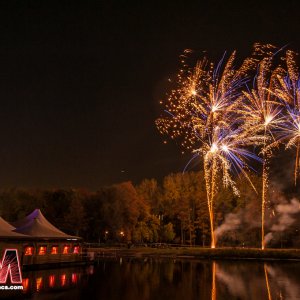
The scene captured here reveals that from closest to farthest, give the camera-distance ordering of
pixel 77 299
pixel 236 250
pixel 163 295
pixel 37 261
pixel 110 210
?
pixel 77 299, pixel 163 295, pixel 37 261, pixel 236 250, pixel 110 210

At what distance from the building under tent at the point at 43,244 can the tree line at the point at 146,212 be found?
19.3m

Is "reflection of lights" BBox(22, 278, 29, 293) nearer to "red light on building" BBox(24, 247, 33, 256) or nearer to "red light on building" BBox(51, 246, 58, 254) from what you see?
"red light on building" BBox(24, 247, 33, 256)

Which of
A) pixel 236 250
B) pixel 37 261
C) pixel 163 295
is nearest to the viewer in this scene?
pixel 163 295

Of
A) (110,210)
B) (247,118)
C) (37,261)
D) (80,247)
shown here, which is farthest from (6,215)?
(247,118)

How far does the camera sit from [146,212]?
6044 centimetres

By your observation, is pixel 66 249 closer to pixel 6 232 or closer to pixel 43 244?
pixel 43 244

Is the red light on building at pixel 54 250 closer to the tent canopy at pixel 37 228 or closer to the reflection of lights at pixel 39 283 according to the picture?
the tent canopy at pixel 37 228

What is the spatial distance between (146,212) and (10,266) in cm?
4467

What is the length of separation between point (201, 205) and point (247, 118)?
30.3 metres

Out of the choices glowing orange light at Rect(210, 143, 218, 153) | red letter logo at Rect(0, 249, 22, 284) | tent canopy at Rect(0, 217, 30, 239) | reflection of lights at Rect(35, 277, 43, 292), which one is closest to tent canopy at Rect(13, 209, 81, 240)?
tent canopy at Rect(0, 217, 30, 239)

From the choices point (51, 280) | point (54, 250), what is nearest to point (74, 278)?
point (51, 280)

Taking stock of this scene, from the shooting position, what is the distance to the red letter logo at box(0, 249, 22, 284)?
16375mm

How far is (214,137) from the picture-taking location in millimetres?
36500

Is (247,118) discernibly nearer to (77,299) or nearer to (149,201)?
(77,299)
